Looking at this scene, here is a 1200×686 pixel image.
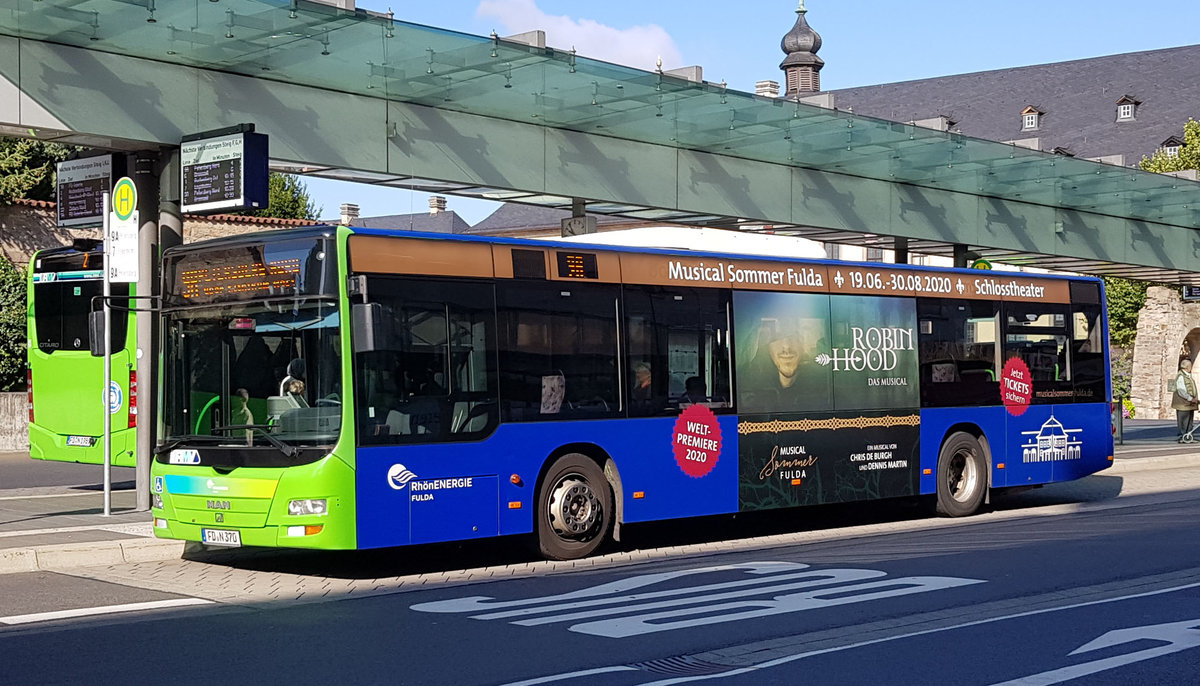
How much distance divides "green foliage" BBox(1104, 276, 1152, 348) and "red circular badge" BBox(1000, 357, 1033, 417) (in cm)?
5081

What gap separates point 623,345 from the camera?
44.4 feet

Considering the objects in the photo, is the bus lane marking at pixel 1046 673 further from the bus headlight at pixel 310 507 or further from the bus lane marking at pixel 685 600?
the bus headlight at pixel 310 507

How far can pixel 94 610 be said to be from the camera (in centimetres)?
984

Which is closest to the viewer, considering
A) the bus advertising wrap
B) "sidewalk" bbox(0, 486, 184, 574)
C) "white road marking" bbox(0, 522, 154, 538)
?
"sidewalk" bbox(0, 486, 184, 574)

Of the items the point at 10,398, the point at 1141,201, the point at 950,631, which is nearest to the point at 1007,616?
the point at 950,631

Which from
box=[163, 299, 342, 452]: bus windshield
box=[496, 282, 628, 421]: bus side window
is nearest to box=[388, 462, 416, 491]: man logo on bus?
box=[163, 299, 342, 452]: bus windshield

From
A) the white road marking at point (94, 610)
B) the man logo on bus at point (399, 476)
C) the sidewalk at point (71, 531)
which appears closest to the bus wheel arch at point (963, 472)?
the man logo on bus at point (399, 476)

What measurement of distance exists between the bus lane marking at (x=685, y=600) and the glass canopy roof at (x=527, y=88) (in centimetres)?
677

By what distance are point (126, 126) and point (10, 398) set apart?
735 inches

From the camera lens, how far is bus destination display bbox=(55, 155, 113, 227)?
16344 millimetres

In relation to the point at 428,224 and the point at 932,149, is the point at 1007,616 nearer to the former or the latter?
the point at 932,149

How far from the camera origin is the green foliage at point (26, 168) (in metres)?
37.4

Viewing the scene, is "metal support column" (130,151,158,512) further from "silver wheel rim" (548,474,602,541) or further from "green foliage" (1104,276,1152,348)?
"green foliage" (1104,276,1152,348)

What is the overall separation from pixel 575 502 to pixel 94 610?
178 inches
